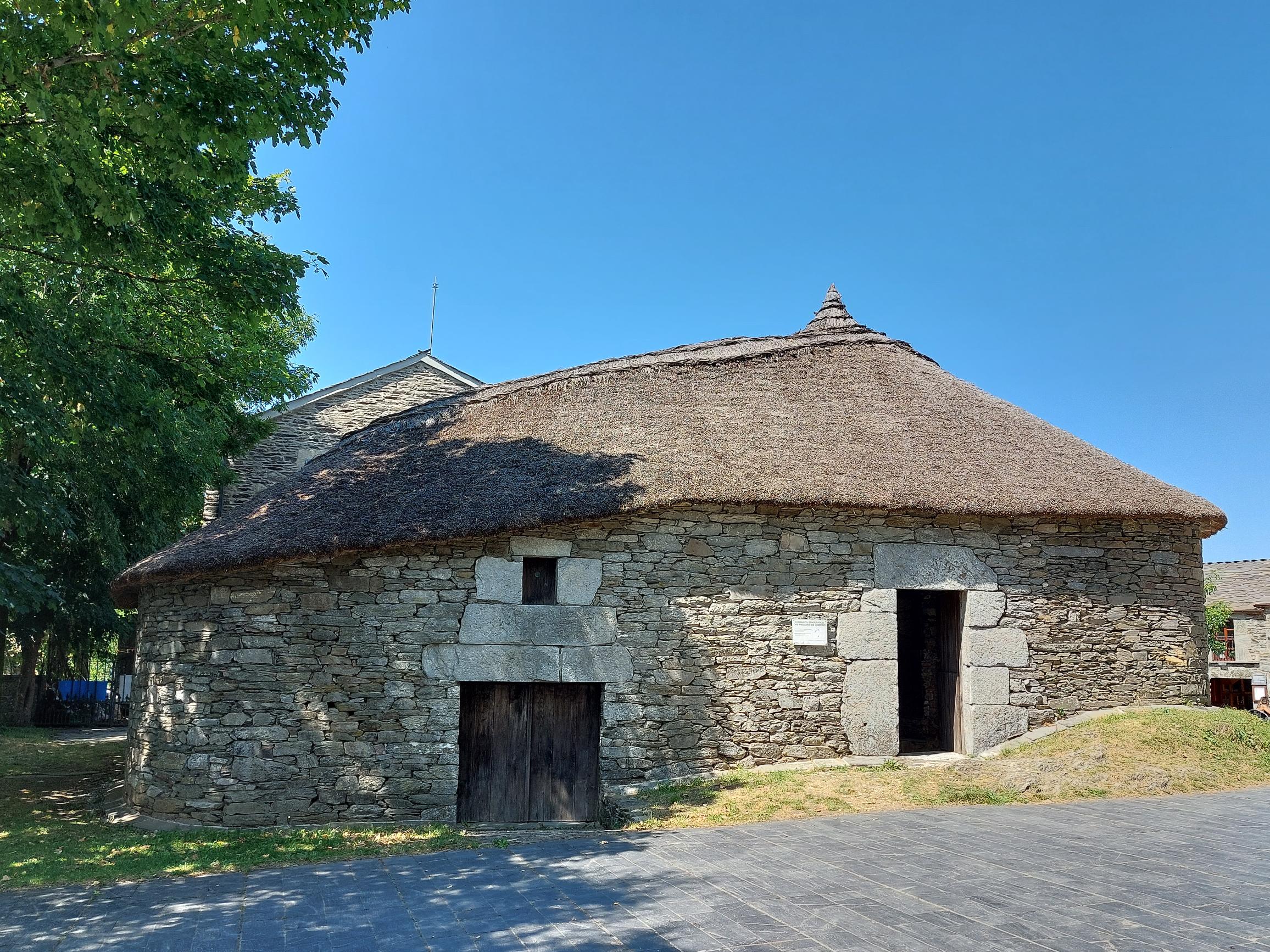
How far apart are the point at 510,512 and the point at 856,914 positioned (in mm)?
5087

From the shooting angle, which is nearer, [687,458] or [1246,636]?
[687,458]

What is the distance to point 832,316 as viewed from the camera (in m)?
13.8

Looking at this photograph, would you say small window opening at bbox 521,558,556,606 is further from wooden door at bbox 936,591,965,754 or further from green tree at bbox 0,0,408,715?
wooden door at bbox 936,591,965,754

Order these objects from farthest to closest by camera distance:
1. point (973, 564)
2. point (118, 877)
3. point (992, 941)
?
1. point (973, 564)
2. point (118, 877)
3. point (992, 941)

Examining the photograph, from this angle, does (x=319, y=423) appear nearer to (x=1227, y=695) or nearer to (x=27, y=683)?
(x=27, y=683)

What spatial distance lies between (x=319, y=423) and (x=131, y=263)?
915cm

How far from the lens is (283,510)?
9.26m

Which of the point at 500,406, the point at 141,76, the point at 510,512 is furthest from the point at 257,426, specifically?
the point at 141,76

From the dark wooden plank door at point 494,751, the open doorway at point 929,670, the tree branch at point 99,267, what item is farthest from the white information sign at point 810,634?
the tree branch at point 99,267

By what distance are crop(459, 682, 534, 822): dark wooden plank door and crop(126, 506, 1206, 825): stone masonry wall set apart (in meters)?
0.31

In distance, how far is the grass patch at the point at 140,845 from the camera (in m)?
6.74

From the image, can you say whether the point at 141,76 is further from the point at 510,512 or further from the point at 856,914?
the point at 856,914

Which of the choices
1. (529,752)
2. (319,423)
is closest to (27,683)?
(319,423)

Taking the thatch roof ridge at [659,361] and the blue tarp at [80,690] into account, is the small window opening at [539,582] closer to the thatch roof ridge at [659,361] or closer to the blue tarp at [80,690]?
the thatch roof ridge at [659,361]
